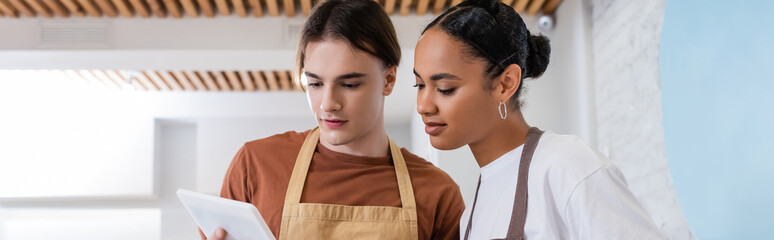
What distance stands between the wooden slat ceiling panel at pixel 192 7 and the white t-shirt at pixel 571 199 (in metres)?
3.69

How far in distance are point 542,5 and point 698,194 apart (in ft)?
8.42

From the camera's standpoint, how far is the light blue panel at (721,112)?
91.0 inches

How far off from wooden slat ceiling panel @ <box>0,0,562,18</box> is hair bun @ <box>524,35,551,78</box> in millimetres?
3466

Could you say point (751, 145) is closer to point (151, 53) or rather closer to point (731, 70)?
point (731, 70)

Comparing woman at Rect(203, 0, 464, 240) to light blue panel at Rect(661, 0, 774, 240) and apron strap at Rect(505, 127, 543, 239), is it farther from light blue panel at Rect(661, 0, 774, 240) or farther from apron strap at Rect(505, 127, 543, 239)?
light blue panel at Rect(661, 0, 774, 240)

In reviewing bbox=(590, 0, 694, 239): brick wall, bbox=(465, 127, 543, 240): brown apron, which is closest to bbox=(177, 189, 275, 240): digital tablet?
bbox=(465, 127, 543, 240): brown apron

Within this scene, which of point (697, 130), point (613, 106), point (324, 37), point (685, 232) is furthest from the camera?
point (613, 106)

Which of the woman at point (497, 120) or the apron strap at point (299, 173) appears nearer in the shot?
the woman at point (497, 120)

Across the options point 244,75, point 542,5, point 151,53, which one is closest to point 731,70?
point 542,5

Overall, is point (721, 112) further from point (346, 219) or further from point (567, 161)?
point (567, 161)

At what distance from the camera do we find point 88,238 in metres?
9.31

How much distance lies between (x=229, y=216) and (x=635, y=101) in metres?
2.65

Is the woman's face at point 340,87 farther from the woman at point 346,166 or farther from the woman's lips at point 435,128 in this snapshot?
the woman's lips at point 435,128

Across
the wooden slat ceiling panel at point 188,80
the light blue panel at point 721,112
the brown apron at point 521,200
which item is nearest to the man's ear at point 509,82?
the brown apron at point 521,200
